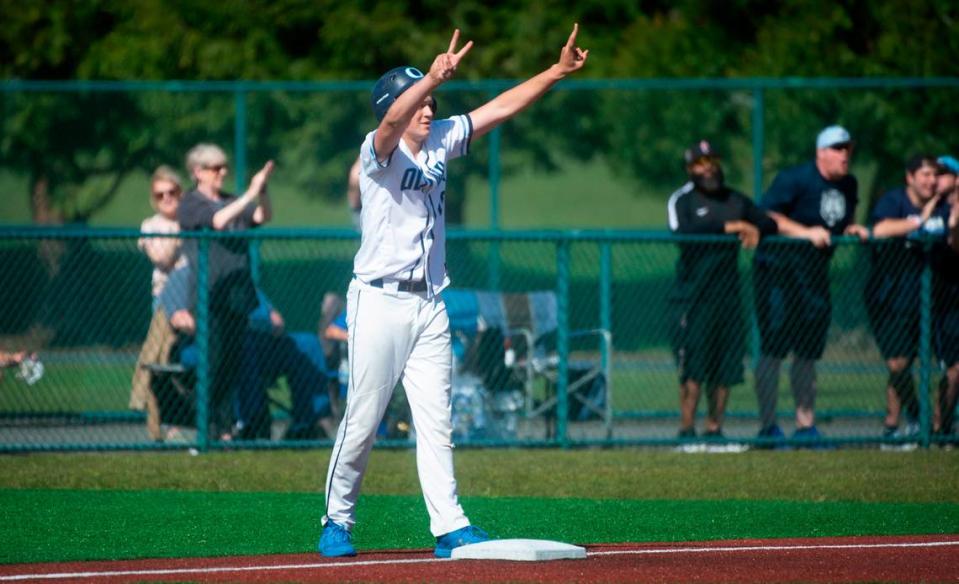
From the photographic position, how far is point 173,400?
11586 millimetres

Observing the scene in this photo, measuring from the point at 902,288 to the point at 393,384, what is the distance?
240 inches

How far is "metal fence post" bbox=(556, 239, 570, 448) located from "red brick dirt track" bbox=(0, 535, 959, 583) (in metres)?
4.10

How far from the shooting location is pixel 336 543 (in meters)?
7.18

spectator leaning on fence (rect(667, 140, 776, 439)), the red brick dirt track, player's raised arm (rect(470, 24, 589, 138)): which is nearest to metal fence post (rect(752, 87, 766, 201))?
spectator leaning on fence (rect(667, 140, 776, 439))

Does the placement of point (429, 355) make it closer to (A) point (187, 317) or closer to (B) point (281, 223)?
(A) point (187, 317)

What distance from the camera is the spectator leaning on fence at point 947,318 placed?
39.4 ft

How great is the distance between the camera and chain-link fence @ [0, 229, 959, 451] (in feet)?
38.0

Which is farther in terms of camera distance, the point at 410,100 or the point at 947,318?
the point at 947,318

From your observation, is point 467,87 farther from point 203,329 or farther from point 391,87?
point 391,87

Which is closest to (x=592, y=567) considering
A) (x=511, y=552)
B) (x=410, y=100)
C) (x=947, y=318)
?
(x=511, y=552)

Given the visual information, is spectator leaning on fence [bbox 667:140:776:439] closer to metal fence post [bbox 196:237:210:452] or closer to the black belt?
metal fence post [bbox 196:237:210:452]

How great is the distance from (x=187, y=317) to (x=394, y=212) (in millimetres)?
4911

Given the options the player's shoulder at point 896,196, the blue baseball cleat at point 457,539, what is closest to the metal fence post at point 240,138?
the player's shoulder at point 896,196

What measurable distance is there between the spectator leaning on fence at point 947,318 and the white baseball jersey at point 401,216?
19.7 ft
